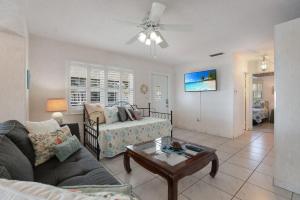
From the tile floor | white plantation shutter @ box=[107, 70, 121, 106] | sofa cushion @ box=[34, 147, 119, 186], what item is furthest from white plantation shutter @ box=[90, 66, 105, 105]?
sofa cushion @ box=[34, 147, 119, 186]

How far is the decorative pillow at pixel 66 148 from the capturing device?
66.2 inches

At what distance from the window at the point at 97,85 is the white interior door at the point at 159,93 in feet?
3.00

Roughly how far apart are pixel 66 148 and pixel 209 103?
13.3 feet

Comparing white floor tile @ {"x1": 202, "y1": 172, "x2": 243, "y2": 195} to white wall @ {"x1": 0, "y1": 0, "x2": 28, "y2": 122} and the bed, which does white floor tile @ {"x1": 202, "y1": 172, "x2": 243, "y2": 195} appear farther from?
the bed

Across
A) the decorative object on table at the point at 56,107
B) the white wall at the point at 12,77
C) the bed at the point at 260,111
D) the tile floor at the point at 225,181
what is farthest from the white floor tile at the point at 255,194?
the bed at the point at 260,111

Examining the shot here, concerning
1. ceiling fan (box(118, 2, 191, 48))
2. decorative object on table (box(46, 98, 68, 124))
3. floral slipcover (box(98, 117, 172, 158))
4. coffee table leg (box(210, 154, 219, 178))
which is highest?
ceiling fan (box(118, 2, 191, 48))

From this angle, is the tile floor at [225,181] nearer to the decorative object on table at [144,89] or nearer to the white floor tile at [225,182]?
the white floor tile at [225,182]

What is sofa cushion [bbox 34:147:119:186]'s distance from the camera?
1.26m

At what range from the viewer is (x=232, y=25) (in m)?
2.48

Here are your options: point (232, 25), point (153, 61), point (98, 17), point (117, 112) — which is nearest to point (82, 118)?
point (117, 112)

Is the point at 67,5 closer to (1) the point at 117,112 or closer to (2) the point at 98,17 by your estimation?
(2) the point at 98,17

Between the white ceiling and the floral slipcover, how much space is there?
6.00ft

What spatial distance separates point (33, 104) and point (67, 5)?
210 centimetres

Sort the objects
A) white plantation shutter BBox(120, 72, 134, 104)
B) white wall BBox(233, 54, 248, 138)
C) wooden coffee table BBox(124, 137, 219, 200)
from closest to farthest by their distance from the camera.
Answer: wooden coffee table BBox(124, 137, 219, 200)
white wall BBox(233, 54, 248, 138)
white plantation shutter BBox(120, 72, 134, 104)
